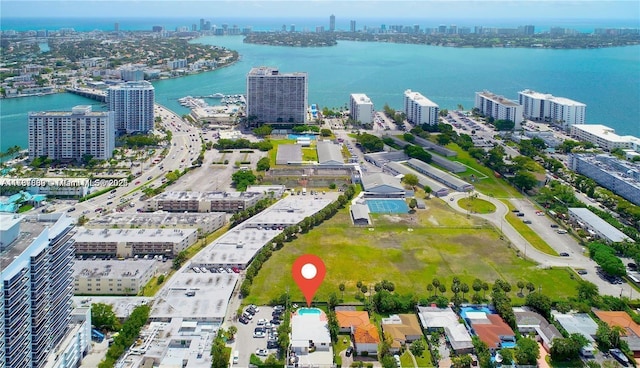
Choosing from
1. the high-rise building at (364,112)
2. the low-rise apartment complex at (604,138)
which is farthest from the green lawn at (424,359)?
the high-rise building at (364,112)

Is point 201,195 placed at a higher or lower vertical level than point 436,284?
higher

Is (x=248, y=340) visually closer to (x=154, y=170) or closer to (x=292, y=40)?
(x=154, y=170)

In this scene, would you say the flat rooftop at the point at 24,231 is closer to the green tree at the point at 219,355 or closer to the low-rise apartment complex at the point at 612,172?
the green tree at the point at 219,355

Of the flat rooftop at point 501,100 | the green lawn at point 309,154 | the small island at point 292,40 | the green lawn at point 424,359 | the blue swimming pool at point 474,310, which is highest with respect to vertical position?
the small island at point 292,40

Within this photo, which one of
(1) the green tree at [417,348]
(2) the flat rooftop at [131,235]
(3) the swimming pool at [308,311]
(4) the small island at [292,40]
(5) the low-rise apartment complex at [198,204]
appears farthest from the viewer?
(4) the small island at [292,40]

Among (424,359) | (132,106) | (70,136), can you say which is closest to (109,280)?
(424,359)

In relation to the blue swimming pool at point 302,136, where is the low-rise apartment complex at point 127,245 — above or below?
below

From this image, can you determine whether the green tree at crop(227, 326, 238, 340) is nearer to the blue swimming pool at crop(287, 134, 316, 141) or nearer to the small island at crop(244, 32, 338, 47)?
the blue swimming pool at crop(287, 134, 316, 141)
